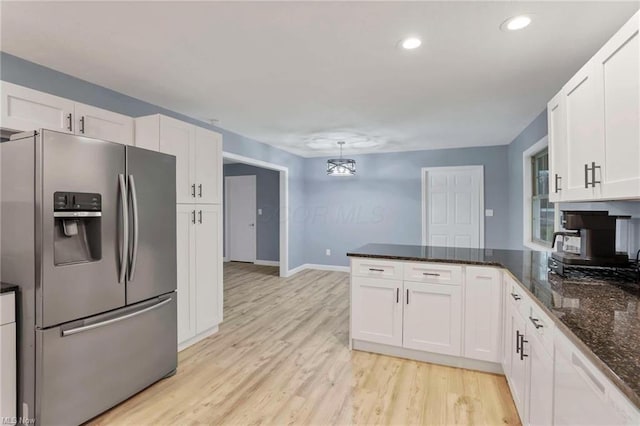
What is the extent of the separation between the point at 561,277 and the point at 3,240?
10.8 ft

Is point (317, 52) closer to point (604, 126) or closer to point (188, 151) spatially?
point (188, 151)

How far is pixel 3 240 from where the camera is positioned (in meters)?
1.88

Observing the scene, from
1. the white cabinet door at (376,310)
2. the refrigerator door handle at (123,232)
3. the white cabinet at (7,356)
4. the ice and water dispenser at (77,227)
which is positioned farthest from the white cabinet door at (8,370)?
the white cabinet door at (376,310)

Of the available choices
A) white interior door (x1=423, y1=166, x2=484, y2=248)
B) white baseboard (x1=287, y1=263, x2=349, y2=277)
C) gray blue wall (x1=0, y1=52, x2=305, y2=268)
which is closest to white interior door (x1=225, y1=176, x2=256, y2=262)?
white baseboard (x1=287, y1=263, x2=349, y2=277)

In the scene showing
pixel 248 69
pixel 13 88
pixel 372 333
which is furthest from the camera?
pixel 372 333

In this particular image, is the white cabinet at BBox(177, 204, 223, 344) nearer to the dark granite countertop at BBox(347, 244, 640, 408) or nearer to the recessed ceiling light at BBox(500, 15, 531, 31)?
the dark granite countertop at BBox(347, 244, 640, 408)

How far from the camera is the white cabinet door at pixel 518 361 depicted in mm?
1773

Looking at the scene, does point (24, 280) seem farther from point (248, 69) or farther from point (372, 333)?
point (372, 333)

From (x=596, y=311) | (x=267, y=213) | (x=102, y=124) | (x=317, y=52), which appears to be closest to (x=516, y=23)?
(x=317, y=52)

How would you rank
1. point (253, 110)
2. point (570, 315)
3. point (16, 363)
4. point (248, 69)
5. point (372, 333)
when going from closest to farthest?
point (570, 315)
point (16, 363)
point (248, 69)
point (372, 333)
point (253, 110)

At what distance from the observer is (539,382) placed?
4.86 ft

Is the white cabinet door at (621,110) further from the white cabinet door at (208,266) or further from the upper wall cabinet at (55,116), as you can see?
the upper wall cabinet at (55,116)

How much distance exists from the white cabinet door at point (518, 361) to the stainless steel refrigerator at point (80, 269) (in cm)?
238

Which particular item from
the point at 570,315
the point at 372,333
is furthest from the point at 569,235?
the point at 372,333
